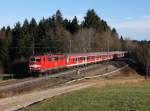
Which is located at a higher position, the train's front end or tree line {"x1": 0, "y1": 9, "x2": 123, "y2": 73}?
tree line {"x1": 0, "y1": 9, "x2": 123, "y2": 73}

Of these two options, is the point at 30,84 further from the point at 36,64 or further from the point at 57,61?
the point at 57,61

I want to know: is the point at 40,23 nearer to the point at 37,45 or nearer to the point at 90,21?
the point at 37,45

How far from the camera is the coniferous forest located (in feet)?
362

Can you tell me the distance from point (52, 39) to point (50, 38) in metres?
1.87

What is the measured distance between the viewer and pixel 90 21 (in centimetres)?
15925

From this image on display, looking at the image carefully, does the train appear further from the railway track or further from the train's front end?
the railway track

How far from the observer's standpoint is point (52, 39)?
4774 inches

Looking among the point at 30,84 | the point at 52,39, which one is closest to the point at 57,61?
the point at 30,84

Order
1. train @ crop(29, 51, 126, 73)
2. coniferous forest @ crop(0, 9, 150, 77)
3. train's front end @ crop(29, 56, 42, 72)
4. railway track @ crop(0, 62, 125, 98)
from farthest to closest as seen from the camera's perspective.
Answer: coniferous forest @ crop(0, 9, 150, 77), train @ crop(29, 51, 126, 73), train's front end @ crop(29, 56, 42, 72), railway track @ crop(0, 62, 125, 98)

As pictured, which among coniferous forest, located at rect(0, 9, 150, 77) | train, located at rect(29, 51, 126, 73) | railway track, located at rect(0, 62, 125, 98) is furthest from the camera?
coniferous forest, located at rect(0, 9, 150, 77)

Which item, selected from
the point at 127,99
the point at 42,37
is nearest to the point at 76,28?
the point at 42,37

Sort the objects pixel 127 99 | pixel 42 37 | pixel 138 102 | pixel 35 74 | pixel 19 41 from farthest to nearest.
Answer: pixel 42 37
pixel 19 41
pixel 35 74
pixel 127 99
pixel 138 102

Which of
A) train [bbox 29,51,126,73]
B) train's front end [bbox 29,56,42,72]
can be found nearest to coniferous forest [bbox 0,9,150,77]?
train [bbox 29,51,126,73]

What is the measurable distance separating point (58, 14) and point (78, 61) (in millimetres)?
77149
